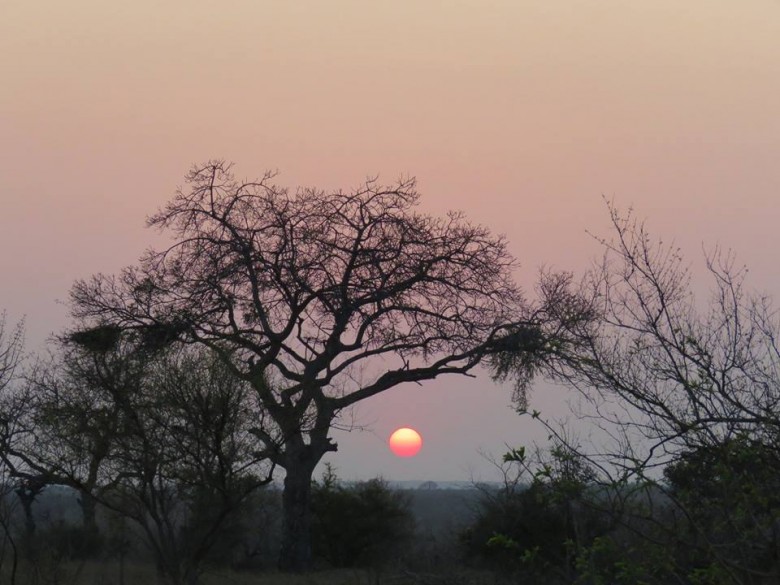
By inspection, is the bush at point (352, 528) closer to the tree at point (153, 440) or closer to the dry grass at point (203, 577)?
the dry grass at point (203, 577)

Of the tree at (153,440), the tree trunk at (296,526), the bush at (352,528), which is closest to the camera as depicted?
the tree at (153,440)

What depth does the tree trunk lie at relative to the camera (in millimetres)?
23734

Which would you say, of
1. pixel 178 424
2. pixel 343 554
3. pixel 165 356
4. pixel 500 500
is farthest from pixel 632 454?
pixel 343 554

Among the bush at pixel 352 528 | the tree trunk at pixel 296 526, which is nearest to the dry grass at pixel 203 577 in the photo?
the tree trunk at pixel 296 526

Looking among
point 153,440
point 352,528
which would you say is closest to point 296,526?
point 352,528

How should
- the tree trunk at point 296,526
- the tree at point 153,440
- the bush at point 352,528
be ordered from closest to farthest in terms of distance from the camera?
the tree at point 153,440 → the tree trunk at point 296,526 → the bush at point 352,528

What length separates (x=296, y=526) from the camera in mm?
24156

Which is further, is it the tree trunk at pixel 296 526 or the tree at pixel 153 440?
the tree trunk at pixel 296 526

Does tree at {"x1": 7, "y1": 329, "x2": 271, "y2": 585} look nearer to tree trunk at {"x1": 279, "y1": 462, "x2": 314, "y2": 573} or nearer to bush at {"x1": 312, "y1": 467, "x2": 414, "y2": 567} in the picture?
tree trunk at {"x1": 279, "y1": 462, "x2": 314, "y2": 573}

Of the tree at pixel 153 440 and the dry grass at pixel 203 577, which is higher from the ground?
the tree at pixel 153 440

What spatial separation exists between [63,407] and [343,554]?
1283cm

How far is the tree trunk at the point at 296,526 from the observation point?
77.9ft

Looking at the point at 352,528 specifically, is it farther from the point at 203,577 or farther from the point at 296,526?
the point at 203,577

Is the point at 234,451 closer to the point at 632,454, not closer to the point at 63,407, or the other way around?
the point at 63,407
